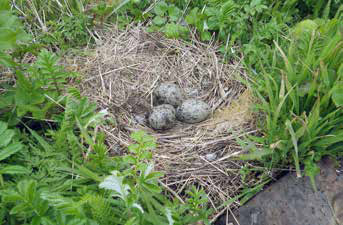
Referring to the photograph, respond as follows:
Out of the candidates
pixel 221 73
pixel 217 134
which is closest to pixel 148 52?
pixel 221 73

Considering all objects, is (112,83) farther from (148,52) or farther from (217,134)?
(217,134)

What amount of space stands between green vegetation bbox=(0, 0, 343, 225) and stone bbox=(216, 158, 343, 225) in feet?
0.28

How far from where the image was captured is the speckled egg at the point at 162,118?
2.34m

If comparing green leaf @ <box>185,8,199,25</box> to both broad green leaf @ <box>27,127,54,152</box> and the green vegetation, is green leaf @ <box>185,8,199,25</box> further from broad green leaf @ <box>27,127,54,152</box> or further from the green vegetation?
broad green leaf @ <box>27,127,54,152</box>

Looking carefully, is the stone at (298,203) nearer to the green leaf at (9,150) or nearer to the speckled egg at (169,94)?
the speckled egg at (169,94)

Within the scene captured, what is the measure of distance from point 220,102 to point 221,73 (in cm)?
23

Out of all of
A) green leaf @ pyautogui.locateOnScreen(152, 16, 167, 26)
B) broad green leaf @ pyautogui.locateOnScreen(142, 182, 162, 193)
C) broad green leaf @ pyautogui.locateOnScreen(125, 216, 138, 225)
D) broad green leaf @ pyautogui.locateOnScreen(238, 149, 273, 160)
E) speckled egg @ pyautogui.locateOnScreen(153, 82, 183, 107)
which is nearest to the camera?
broad green leaf @ pyautogui.locateOnScreen(125, 216, 138, 225)

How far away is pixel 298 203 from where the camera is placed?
1880 millimetres

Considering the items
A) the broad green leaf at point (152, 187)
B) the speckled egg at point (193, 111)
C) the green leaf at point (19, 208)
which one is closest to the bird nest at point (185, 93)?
the speckled egg at point (193, 111)

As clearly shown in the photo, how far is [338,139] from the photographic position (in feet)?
6.24

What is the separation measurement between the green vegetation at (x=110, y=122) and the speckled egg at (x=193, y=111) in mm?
385

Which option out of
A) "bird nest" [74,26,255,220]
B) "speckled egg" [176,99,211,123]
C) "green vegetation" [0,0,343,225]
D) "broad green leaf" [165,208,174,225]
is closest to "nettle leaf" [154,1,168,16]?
"green vegetation" [0,0,343,225]

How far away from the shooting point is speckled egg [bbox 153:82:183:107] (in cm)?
251

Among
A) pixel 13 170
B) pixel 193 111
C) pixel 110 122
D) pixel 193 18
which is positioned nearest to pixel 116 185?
pixel 13 170
